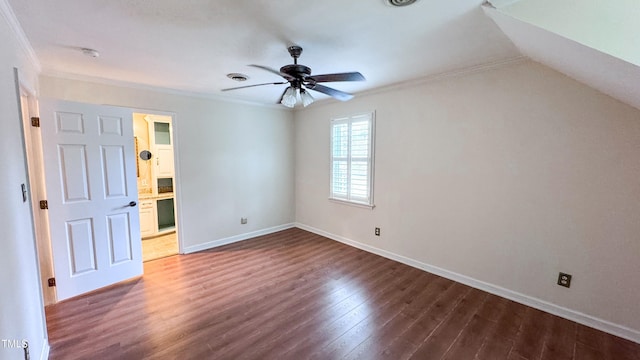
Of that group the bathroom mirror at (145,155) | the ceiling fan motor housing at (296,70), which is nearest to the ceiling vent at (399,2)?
the ceiling fan motor housing at (296,70)

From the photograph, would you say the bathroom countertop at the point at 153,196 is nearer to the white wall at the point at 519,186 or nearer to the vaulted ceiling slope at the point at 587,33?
the white wall at the point at 519,186

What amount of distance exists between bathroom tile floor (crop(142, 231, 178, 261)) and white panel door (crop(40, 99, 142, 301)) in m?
0.69

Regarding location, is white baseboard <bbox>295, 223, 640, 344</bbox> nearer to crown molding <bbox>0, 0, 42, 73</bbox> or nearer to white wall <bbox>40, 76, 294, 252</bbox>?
white wall <bbox>40, 76, 294, 252</bbox>

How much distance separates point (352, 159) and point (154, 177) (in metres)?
3.75

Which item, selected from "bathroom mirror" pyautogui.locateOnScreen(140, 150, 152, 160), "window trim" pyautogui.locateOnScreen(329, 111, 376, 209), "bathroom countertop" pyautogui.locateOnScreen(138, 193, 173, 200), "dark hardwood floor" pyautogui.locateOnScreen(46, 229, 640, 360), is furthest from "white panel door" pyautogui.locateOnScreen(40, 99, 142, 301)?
"window trim" pyautogui.locateOnScreen(329, 111, 376, 209)

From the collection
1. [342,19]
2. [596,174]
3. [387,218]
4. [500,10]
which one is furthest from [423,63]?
[387,218]

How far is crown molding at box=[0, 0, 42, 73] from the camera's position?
1.55m

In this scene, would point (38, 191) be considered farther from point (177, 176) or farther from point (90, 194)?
point (177, 176)

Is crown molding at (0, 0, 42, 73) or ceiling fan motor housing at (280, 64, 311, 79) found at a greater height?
crown molding at (0, 0, 42, 73)

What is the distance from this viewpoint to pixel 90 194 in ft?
9.21

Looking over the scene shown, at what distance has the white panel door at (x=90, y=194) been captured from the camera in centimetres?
261

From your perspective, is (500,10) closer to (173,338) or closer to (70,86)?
(173,338)

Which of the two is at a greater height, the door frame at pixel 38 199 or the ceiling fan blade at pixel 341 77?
the ceiling fan blade at pixel 341 77

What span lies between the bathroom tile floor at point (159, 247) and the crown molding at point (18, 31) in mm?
2595
